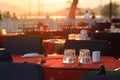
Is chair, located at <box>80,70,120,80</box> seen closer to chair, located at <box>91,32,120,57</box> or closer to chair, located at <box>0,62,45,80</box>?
chair, located at <box>0,62,45,80</box>

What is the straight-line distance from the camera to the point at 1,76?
9.11 feet

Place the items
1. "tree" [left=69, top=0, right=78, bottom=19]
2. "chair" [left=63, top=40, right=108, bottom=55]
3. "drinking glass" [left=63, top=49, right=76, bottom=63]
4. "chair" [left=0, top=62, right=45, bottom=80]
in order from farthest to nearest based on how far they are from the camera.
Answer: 1. "tree" [left=69, top=0, right=78, bottom=19]
2. "chair" [left=63, top=40, right=108, bottom=55]
3. "drinking glass" [left=63, top=49, right=76, bottom=63]
4. "chair" [left=0, top=62, right=45, bottom=80]

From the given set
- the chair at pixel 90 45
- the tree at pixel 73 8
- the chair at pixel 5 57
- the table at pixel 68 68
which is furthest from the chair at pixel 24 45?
the tree at pixel 73 8

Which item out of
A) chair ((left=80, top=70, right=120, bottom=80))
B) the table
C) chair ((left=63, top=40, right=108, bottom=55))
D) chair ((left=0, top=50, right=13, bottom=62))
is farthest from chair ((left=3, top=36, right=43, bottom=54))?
chair ((left=80, top=70, right=120, bottom=80))

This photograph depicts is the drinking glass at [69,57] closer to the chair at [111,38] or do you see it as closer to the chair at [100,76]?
the chair at [100,76]

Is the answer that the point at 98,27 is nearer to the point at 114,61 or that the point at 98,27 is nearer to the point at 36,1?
the point at 36,1

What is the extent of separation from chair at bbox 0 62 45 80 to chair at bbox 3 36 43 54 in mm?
2351

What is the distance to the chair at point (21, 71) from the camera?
2.65 meters

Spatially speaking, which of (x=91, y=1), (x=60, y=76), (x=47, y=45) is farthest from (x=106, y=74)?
(x=91, y=1)

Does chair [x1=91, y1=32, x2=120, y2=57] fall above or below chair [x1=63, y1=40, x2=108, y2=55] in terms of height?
below

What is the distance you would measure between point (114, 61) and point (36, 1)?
14.8 meters

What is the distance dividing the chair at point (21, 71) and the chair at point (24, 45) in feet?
7.71

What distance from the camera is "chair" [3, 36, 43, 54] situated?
5.14m

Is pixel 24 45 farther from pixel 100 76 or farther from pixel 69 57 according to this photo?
→ pixel 100 76
